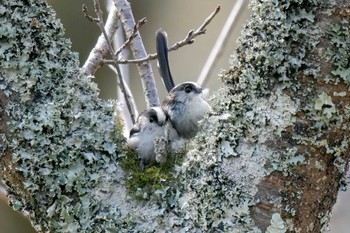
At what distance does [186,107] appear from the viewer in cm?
224

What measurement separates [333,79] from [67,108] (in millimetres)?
554

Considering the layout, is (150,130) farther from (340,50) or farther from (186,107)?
(340,50)

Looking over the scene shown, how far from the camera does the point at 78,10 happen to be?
5754 millimetres

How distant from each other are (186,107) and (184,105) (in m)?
0.02

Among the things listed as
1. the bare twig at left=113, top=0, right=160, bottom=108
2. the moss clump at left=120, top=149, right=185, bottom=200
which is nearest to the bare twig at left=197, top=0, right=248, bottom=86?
the bare twig at left=113, top=0, right=160, bottom=108

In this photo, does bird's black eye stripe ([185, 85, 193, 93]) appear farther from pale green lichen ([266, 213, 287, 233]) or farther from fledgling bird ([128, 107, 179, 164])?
pale green lichen ([266, 213, 287, 233])

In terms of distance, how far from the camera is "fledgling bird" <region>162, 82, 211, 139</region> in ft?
7.04

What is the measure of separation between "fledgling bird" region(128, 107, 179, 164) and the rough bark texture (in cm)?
34

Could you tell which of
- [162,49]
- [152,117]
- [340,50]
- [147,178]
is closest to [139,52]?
[162,49]

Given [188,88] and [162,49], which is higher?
[162,49]

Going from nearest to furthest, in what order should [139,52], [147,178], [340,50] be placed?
1. [340,50]
2. [147,178]
3. [139,52]

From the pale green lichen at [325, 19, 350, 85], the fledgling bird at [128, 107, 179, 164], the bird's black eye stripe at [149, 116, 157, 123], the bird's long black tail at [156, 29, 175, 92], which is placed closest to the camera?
the pale green lichen at [325, 19, 350, 85]

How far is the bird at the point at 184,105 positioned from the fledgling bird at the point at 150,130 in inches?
1.7

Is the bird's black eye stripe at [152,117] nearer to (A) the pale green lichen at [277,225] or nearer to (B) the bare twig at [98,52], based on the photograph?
(B) the bare twig at [98,52]
